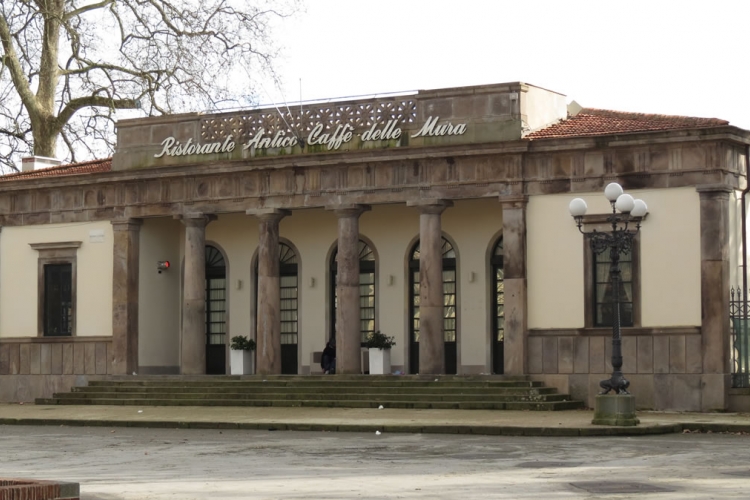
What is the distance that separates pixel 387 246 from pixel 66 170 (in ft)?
30.4

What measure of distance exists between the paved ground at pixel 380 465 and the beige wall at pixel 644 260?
608 cm

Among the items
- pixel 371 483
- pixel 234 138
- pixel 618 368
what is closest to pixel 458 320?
pixel 234 138

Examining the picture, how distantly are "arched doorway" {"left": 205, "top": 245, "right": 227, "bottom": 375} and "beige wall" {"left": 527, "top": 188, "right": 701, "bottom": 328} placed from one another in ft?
31.2

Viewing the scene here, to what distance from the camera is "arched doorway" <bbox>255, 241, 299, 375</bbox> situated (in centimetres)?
3444

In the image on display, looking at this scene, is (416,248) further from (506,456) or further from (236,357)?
(506,456)

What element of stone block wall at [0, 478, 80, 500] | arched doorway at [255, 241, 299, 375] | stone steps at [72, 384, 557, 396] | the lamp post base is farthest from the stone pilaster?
stone block wall at [0, 478, 80, 500]

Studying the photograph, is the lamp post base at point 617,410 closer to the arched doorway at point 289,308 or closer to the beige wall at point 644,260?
the beige wall at point 644,260

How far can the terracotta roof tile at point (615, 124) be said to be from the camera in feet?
91.5

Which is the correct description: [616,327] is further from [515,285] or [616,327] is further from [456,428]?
[515,285]

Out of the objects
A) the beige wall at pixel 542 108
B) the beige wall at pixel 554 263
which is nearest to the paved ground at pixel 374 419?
the beige wall at pixel 554 263

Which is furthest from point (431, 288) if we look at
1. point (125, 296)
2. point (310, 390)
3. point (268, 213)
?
point (125, 296)

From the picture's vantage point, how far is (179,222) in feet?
117

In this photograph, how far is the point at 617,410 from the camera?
22375 millimetres

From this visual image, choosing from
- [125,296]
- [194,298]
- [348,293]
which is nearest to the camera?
[348,293]
